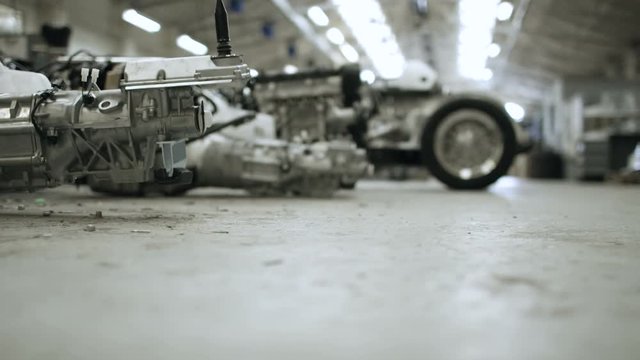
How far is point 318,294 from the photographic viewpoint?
1131 millimetres

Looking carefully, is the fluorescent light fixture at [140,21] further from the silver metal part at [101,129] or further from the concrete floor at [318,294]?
the concrete floor at [318,294]

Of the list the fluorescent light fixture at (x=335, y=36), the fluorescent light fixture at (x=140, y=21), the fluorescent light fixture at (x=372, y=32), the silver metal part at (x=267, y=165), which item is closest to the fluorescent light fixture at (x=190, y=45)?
the fluorescent light fixture at (x=140, y=21)

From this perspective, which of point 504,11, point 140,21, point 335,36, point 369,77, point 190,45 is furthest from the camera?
point 335,36

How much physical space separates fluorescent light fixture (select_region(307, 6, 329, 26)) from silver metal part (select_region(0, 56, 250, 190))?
12.3 metres

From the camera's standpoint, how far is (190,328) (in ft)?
3.16

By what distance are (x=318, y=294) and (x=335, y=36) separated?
692 inches

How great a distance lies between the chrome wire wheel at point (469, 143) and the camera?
5.12 m

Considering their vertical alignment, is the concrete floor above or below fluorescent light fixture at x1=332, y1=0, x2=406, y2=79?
below

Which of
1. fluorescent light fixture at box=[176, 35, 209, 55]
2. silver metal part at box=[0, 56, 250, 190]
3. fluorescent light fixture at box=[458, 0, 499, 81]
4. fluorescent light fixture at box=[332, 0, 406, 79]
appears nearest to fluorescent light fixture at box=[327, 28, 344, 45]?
→ fluorescent light fixture at box=[332, 0, 406, 79]

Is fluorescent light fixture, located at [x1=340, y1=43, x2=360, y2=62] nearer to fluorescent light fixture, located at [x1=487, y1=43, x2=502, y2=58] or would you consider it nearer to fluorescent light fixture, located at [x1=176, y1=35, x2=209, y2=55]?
fluorescent light fixture, located at [x1=487, y1=43, x2=502, y2=58]

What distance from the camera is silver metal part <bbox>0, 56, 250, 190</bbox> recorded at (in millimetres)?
2617

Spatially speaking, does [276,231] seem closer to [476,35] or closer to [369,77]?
[369,77]

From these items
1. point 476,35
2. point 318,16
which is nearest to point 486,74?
point 476,35

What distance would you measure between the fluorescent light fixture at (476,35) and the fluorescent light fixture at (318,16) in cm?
371
